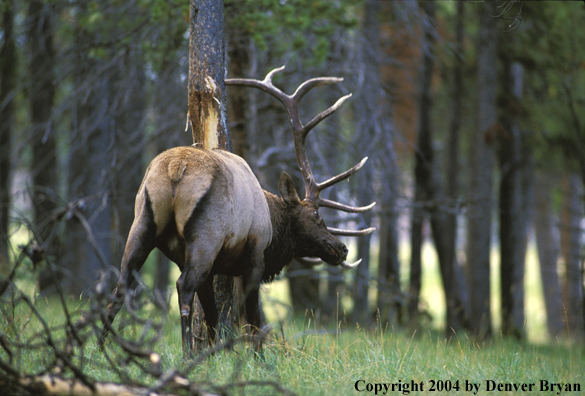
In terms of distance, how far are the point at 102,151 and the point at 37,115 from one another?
1.76 m

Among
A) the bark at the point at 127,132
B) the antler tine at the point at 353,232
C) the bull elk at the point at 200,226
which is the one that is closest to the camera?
the bull elk at the point at 200,226

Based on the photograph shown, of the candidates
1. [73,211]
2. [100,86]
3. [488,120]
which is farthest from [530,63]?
[73,211]

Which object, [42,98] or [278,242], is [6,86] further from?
[278,242]

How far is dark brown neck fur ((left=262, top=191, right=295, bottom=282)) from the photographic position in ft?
15.1

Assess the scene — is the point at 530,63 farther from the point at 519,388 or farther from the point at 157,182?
the point at 157,182

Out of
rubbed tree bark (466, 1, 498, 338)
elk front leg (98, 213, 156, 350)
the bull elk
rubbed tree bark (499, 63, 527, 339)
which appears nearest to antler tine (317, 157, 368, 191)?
the bull elk

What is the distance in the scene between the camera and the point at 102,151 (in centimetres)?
954

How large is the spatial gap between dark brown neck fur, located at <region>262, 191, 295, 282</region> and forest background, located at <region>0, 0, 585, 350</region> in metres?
0.85

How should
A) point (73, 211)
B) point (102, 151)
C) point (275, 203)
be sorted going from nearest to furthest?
point (73, 211), point (275, 203), point (102, 151)

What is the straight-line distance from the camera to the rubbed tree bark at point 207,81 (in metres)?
4.71

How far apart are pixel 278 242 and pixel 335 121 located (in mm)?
5974

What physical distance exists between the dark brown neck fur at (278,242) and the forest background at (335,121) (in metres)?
0.85

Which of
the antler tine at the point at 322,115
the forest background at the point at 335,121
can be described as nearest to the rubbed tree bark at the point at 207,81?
the antler tine at the point at 322,115

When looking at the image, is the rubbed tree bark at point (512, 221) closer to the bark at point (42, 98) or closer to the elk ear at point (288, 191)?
the elk ear at point (288, 191)
